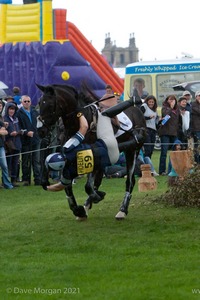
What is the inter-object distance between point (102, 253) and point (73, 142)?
2023 mm

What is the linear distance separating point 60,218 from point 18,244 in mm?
1958

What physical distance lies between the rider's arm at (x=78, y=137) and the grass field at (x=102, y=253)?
1.13 meters

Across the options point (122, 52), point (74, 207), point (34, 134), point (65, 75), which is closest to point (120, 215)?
point (74, 207)

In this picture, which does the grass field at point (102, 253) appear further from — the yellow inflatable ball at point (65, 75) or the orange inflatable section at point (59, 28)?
the orange inflatable section at point (59, 28)

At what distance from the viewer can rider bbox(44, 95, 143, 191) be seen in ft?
40.5

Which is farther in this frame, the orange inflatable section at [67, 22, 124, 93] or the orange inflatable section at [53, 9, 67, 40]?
the orange inflatable section at [53, 9, 67, 40]

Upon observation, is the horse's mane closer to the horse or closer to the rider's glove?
the horse

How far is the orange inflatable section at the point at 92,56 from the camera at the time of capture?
3431 cm

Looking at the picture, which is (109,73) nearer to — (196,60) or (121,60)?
(196,60)

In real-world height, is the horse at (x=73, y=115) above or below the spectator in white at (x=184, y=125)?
above

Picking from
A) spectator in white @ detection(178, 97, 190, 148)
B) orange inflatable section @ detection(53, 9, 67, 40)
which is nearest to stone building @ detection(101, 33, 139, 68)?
orange inflatable section @ detection(53, 9, 67, 40)

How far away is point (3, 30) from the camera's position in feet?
116

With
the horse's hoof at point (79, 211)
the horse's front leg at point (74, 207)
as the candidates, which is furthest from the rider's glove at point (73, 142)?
the horse's hoof at point (79, 211)

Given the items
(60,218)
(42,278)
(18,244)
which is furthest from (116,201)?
(42,278)
